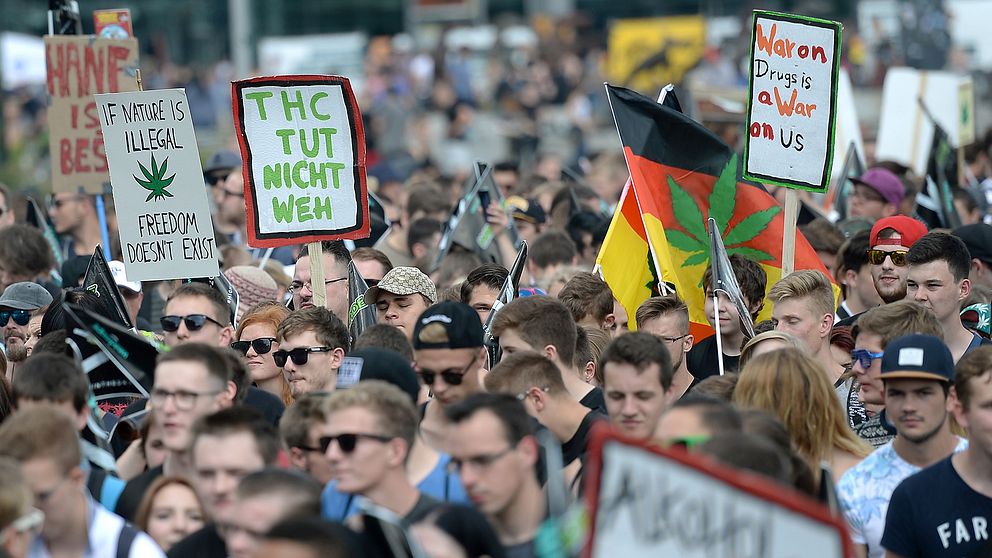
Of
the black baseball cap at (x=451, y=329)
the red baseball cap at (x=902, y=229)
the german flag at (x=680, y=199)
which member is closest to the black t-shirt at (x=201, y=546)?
the black baseball cap at (x=451, y=329)

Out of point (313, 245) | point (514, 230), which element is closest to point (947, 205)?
point (514, 230)

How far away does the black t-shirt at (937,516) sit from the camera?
569cm

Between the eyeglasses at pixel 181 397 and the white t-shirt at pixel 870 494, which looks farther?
the eyeglasses at pixel 181 397

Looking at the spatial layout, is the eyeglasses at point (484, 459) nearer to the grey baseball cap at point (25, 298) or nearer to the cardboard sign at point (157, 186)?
the cardboard sign at point (157, 186)

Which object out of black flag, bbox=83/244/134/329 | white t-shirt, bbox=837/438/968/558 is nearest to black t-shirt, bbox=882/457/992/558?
white t-shirt, bbox=837/438/968/558

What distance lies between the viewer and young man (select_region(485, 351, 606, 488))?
6.60m

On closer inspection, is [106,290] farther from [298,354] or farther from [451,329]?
[451,329]

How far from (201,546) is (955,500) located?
262 centimetres

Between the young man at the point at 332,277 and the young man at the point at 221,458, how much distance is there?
3895 millimetres

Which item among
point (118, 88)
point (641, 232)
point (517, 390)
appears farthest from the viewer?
point (118, 88)

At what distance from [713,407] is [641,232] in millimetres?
4453

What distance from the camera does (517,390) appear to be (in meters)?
6.62

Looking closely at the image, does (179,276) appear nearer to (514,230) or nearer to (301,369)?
(301,369)

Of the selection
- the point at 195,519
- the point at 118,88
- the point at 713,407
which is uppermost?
the point at 118,88
